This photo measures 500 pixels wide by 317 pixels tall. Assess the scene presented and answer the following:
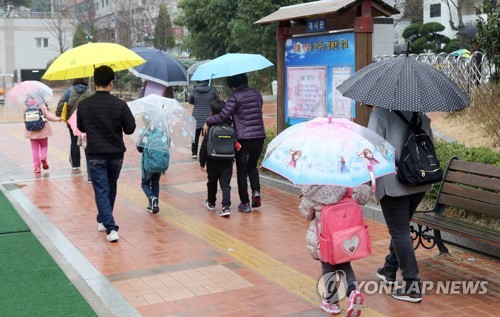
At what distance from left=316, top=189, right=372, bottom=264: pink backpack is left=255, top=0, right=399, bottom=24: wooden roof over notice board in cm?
428

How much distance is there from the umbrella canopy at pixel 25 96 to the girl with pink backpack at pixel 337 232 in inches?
296

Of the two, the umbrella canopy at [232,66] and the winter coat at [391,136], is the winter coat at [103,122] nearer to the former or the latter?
the umbrella canopy at [232,66]

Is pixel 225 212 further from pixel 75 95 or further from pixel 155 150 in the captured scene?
pixel 75 95

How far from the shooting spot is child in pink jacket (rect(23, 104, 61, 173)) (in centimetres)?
1114

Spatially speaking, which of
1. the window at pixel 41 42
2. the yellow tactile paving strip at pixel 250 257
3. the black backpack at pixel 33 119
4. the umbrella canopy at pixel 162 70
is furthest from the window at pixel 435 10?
the yellow tactile paving strip at pixel 250 257

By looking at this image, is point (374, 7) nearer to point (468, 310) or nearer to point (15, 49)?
point (468, 310)

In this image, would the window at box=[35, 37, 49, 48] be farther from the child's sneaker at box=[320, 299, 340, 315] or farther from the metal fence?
the child's sneaker at box=[320, 299, 340, 315]

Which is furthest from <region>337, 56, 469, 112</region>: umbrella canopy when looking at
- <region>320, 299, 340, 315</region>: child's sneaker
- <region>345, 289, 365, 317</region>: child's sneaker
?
<region>320, 299, 340, 315</region>: child's sneaker

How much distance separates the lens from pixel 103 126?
6.60 meters

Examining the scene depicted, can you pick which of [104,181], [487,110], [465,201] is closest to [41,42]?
[487,110]

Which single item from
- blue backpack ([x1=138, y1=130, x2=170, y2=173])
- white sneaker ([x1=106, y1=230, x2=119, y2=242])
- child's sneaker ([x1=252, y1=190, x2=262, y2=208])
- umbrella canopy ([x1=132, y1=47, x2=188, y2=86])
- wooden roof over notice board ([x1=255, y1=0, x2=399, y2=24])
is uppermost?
wooden roof over notice board ([x1=255, y1=0, x2=399, y2=24])

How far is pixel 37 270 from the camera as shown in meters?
6.09

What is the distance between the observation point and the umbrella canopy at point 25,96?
10898 millimetres

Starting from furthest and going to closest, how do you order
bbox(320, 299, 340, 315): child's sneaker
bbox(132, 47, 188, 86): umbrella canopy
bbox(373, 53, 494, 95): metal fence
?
bbox(373, 53, 494, 95): metal fence → bbox(132, 47, 188, 86): umbrella canopy → bbox(320, 299, 340, 315): child's sneaker
